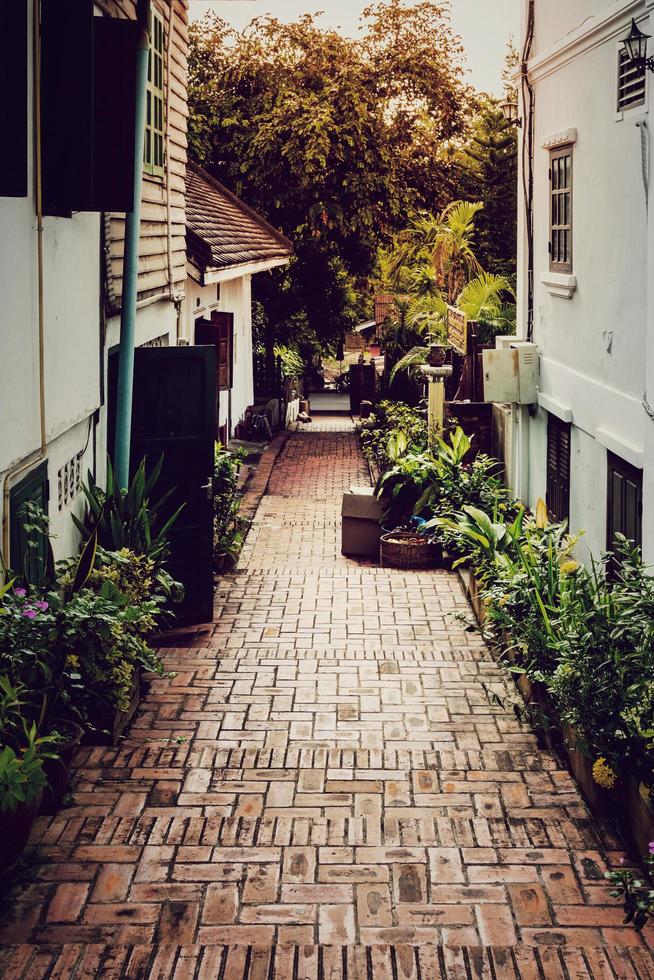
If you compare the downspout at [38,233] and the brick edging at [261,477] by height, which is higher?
the downspout at [38,233]

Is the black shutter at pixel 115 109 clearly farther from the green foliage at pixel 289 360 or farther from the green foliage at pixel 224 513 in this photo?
the green foliage at pixel 289 360

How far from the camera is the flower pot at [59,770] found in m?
5.70

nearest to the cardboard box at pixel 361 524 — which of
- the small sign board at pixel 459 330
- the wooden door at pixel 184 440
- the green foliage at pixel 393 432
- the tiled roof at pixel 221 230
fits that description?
the green foliage at pixel 393 432

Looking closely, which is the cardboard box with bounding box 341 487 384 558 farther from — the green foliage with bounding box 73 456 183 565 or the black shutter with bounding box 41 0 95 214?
the black shutter with bounding box 41 0 95 214

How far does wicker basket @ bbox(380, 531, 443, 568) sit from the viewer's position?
11281 mm

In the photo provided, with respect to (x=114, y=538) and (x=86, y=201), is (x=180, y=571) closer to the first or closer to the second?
(x=114, y=538)

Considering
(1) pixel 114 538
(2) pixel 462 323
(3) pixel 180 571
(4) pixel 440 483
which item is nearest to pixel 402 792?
(1) pixel 114 538

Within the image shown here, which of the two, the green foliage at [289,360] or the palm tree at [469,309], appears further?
the green foliage at [289,360]

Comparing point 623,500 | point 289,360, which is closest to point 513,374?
point 623,500

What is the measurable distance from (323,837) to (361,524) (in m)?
6.62

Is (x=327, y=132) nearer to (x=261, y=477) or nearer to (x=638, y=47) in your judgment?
(x=261, y=477)

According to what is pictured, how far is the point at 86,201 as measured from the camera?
246 inches

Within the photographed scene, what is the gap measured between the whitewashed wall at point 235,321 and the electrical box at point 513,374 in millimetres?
4648

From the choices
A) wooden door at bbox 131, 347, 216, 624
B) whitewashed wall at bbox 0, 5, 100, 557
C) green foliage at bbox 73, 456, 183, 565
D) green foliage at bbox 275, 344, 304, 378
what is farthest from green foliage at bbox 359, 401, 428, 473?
whitewashed wall at bbox 0, 5, 100, 557
